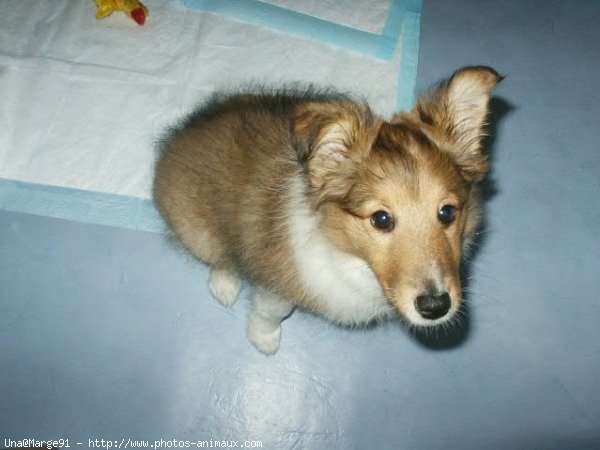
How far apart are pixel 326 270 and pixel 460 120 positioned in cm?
96

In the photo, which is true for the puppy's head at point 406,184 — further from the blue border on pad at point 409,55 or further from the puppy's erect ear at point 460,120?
the blue border on pad at point 409,55

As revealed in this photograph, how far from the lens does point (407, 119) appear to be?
2.60 metres

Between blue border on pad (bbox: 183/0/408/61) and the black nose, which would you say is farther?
blue border on pad (bbox: 183/0/408/61)

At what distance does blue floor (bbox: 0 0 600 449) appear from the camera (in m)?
3.35

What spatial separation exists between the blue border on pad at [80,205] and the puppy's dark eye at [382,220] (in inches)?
80.0

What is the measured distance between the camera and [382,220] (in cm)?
233

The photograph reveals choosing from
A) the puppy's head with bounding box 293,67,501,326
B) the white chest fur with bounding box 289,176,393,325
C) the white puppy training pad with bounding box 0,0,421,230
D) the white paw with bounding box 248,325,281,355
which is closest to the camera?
the puppy's head with bounding box 293,67,501,326

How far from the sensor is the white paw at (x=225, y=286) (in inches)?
141

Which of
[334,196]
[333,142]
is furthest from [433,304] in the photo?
[333,142]

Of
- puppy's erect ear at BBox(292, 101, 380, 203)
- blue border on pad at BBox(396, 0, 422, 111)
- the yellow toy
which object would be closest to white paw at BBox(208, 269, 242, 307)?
puppy's erect ear at BBox(292, 101, 380, 203)

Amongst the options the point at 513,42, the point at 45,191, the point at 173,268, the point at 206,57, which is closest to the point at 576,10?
the point at 513,42

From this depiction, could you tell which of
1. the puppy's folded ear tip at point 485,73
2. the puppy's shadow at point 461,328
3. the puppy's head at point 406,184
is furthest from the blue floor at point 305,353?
the puppy's folded ear tip at point 485,73

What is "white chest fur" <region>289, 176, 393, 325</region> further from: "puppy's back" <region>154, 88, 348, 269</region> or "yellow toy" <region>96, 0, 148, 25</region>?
"yellow toy" <region>96, 0, 148, 25</region>

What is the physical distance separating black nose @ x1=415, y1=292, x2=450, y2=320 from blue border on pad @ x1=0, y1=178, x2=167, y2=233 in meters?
2.25
